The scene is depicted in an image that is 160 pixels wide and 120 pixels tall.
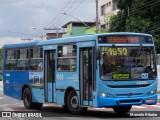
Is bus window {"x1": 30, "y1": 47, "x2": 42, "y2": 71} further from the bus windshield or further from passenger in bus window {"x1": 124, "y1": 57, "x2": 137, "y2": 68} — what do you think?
passenger in bus window {"x1": 124, "y1": 57, "x2": 137, "y2": 68}

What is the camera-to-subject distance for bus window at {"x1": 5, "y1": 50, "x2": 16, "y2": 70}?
72.3 feet

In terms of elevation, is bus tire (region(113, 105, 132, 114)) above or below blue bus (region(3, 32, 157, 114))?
below

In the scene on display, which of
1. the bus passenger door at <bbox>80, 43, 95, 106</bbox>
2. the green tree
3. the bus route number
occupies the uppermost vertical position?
the green tree

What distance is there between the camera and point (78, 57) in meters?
16.8

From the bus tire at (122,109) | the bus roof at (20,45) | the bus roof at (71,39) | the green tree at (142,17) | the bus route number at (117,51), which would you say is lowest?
the bus tire at (122,109)

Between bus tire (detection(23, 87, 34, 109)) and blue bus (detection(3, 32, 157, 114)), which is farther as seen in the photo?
bus tire (detection(23, 87, 34, 109))

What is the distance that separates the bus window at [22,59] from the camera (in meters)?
20.9

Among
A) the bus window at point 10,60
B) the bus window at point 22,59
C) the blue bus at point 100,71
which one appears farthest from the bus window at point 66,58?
the bus window at point 10,60

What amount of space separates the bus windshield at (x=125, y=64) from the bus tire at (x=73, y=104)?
1771 millimetres

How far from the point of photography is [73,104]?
56.4 ft

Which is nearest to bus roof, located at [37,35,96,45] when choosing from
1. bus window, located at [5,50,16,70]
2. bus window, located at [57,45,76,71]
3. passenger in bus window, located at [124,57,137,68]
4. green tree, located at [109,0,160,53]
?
bus window, located at [57,45,76,71]

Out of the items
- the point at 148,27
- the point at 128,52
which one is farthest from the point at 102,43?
the point at 148,27

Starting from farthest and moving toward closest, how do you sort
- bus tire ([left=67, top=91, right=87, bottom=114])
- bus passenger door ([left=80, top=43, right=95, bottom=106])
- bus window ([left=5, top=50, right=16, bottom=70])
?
1. bus window ([left=5, top=50, right=16, bottom=70])
2. bus tire ([left=67, top=91, right=87, bottom=114])
3. bus passenger door ([left=80, top=43, right=95, bottom=106])

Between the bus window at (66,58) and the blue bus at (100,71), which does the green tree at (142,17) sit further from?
the bus window at (66,58)
